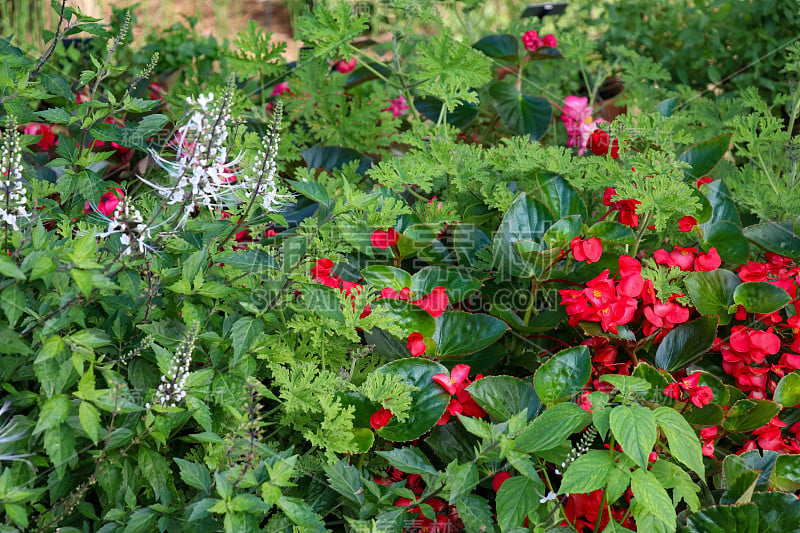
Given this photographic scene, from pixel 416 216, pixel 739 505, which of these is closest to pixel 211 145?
pixel 416 216

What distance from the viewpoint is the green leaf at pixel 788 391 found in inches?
51.5

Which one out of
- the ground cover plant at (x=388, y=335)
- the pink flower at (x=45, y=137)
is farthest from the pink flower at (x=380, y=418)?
the pink flower at (x=45, y=137)

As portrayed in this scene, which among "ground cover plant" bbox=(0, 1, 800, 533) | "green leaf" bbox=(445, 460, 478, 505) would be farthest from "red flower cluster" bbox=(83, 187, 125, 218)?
"green leaf" bbox=(445, 460, 478, 505)

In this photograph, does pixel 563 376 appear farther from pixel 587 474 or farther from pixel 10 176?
pixel 10 176

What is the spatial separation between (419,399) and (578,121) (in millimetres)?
1249

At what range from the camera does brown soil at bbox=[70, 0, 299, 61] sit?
13.3 feet

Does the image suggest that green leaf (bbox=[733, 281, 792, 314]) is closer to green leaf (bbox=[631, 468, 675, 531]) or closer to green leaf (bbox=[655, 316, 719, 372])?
green leaf (bbox=[655, 316, 719, 372])

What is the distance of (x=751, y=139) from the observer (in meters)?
1.72

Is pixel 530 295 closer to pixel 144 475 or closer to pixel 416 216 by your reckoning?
pixel 416 216

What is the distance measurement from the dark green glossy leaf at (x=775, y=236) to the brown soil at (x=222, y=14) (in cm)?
298

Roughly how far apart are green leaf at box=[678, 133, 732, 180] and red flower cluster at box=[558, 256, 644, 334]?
45cm

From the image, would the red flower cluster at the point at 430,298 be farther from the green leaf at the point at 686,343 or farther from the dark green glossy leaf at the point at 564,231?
the green leaf at the point at 686,343

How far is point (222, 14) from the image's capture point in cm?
424

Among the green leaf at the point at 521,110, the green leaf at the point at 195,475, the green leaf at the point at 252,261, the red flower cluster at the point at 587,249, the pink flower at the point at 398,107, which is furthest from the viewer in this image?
the pink flower at the point at 398,107
